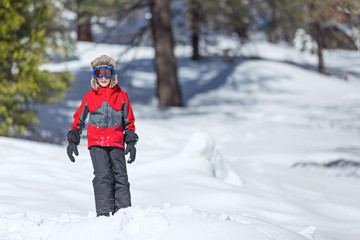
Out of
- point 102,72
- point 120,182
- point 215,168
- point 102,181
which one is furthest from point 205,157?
point 102,72

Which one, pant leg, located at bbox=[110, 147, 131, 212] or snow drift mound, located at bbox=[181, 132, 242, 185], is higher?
pant leg, located at bbox=[110, 147, 131, 212]

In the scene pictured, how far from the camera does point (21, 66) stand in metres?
7.81

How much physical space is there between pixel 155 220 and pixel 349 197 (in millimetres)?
4705

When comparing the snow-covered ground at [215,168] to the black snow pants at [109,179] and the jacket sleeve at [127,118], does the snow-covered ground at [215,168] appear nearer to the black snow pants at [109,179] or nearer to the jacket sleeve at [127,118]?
the black snow pants at [109,179]

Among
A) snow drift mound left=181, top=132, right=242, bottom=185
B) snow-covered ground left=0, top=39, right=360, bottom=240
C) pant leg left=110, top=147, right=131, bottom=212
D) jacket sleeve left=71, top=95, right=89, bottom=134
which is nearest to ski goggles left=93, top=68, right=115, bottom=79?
jacket sleeve left=71, top=95, right=89, bottom=134

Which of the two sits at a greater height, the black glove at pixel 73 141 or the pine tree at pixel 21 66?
the pine tree at pixel 21 66

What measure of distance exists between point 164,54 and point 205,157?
7391mm

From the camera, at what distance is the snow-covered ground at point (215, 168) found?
323cm

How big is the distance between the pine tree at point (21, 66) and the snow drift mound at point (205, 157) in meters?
2.86

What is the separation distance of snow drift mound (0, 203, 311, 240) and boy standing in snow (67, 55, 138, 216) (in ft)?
1.31

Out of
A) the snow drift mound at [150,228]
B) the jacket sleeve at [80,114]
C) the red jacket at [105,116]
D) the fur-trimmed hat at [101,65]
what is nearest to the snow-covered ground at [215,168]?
the snow drift mound at [150,228]

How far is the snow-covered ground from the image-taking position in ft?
10.6

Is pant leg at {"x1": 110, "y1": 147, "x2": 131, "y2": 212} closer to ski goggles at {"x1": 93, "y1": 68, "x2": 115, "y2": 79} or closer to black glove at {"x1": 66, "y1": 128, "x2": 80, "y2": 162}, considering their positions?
black glove at {"x1": 66, "y1": 128, "x2": 80, "y2": 162}

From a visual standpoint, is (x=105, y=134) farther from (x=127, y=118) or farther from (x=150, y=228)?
(x=150, y=228)
